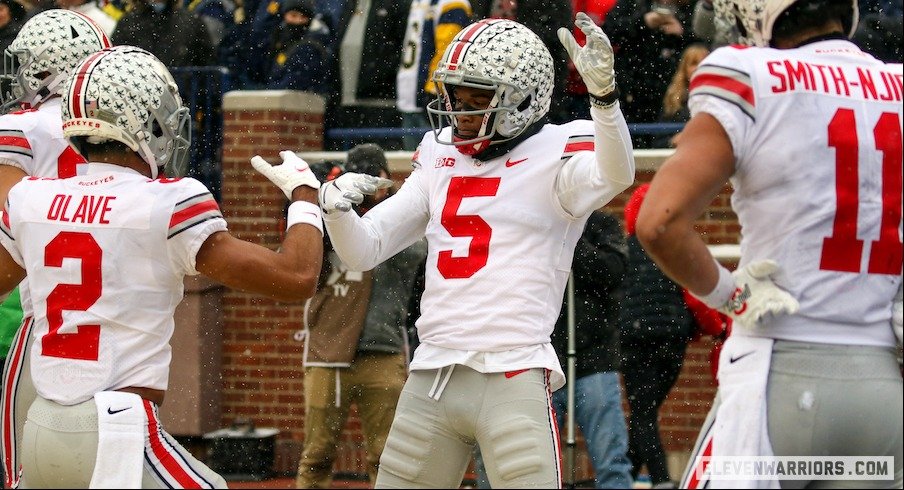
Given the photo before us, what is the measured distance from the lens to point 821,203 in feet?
11.5

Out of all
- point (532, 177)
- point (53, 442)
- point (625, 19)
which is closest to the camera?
point (53, 442)

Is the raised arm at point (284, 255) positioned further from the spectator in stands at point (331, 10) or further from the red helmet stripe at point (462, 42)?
the spectator in stands at point (331, 10)

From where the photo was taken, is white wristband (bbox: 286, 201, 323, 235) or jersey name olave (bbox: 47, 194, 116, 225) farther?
white wristband (bbox: 286, 201, 323, 235)

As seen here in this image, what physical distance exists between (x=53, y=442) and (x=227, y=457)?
545cm

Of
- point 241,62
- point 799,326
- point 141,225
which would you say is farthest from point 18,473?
point 241,62

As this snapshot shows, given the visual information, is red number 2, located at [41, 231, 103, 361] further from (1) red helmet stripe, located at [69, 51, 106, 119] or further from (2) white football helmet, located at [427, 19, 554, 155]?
(2) white football helmet, located at [427, 19, 554, 155]

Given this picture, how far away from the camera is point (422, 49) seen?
31.5 feet

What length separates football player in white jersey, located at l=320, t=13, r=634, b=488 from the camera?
4.60 m

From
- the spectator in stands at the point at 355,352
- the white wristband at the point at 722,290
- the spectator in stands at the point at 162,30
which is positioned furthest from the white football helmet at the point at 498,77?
the spectator in stands at the point at 162,30

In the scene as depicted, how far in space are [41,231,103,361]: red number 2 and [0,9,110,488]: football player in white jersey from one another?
0.94 metres

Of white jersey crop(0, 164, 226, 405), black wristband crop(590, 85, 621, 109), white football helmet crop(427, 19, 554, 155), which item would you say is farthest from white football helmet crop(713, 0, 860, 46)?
white jersey crop(0, 164, 226, 405)

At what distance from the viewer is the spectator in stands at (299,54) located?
10.2 metres

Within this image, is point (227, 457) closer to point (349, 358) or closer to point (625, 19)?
point (349, 358)

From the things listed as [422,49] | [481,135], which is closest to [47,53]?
[481,135]
